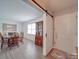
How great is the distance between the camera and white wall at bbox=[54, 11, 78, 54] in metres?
3.69

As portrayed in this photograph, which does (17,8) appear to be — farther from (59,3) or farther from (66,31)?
(66,31)

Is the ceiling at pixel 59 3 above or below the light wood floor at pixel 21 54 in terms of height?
above

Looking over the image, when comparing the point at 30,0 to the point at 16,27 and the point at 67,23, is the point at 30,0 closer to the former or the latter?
the point at 67,23

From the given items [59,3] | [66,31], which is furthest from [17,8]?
[66,31]

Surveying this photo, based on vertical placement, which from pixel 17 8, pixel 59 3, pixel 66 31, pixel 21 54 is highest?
pixel 17 8

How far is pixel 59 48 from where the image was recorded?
14.5ft

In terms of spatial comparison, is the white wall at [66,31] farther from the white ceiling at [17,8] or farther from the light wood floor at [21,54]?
the white ceiling at [17,8]

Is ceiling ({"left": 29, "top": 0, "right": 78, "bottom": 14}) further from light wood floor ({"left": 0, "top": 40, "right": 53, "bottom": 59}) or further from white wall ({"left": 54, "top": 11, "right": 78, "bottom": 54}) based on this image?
light wood floor ({"left": 0, "top": 40, "right": 53, "bottom": 59})

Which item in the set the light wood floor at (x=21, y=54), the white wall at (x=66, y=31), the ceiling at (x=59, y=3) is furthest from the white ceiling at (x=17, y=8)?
the light wood floor at (x=21, y=54)

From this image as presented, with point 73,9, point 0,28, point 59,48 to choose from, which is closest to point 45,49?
point 59,48

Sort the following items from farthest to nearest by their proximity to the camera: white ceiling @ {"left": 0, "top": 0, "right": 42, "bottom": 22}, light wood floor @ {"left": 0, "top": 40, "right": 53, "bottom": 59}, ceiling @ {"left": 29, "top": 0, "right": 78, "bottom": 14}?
white ceiling @ {"left": 0, "top": 0, "right": 42, "bottom": 22} < light wood floor @ {"left": 0, "top": 40, "right": 53, "bottom": 59} < ceiling @ {"left": 29, "top": 0, "right": 78, "bottom": 14}

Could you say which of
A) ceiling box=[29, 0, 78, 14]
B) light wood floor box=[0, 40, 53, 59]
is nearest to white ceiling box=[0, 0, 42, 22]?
ceiling box=[29, 0, 78, 14]

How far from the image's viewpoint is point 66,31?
401cm

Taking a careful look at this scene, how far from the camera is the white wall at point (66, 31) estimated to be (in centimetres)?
369
